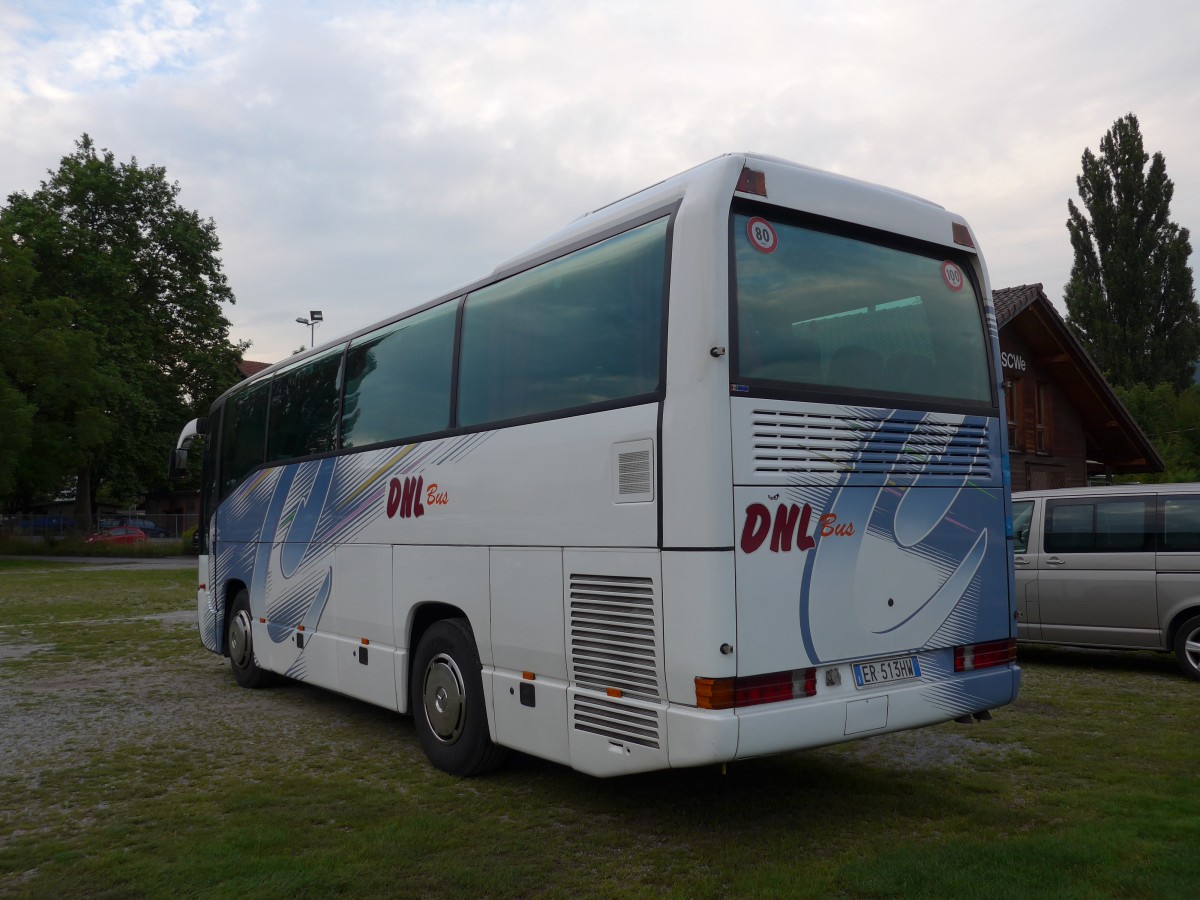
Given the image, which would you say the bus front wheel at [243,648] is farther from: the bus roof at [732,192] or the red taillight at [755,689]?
the red taillight at [755,689]

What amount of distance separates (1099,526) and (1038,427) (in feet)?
63.9

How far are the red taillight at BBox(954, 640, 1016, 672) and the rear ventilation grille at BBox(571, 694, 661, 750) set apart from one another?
195 cm

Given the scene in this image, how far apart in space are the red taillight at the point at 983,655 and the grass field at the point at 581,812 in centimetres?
77

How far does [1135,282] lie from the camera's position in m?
54.6

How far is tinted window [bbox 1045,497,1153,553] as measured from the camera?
10930mm

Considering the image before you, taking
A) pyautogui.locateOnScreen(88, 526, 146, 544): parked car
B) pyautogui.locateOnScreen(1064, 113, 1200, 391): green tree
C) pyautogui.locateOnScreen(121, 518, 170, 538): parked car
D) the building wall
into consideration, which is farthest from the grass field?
pyautogui.locateOnScreen(1064, 113, 1200, 391): green tree

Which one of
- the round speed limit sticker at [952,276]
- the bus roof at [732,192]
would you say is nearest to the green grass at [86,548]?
the bus roof at [732,192]

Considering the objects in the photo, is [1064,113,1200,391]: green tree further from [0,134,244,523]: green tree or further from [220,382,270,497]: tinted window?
[220,382,270,497]: tinted window

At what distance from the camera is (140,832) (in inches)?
225

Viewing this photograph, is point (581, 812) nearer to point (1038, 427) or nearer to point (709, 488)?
point (709, 488)

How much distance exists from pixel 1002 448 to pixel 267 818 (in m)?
4.83

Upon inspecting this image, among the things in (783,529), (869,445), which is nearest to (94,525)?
(869,445)

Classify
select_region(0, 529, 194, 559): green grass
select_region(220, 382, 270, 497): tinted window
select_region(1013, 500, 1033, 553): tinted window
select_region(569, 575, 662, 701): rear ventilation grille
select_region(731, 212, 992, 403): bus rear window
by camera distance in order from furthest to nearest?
select_region(0, 529, 194, 559): green grass, select_region(1013, 500, 1033, 553): tinted window, select_region(220, 382, 270, 497): tinted window, select_region(731, 212, 992, 403): bus rear window, select_region(569, 575, 662, 701): rear ventilation grille

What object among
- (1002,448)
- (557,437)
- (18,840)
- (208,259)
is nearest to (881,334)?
(1002,448)
